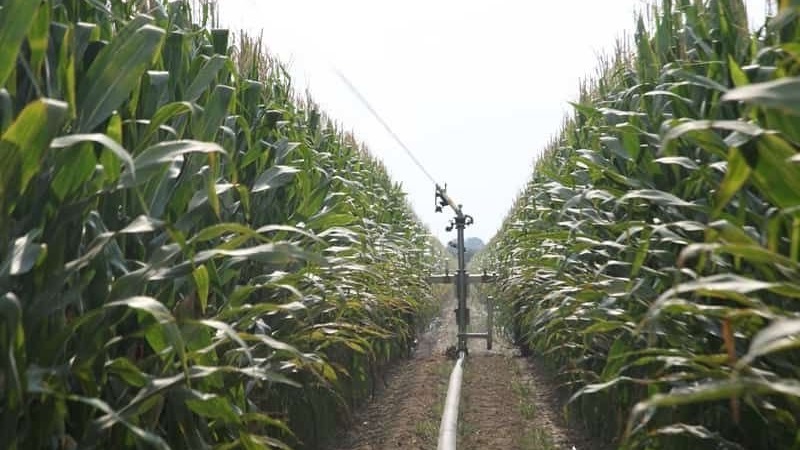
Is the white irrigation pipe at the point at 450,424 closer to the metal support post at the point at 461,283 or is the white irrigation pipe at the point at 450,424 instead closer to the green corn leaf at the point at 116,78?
the green corn leaf at the point at 116,78

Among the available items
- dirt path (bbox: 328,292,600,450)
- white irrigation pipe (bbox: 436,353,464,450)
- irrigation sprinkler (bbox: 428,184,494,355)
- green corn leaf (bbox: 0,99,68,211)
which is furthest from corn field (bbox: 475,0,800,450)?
irrigation sprinkler (bbox: 428,184,494,355)

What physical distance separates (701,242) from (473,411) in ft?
14.7

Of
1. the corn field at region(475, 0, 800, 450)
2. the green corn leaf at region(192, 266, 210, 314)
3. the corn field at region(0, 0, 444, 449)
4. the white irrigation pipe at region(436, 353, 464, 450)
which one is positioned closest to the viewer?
the corn field at region(475, 0, 800, 450)

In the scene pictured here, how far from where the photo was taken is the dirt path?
615 centimetres

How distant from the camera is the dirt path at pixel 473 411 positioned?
6.15 meters

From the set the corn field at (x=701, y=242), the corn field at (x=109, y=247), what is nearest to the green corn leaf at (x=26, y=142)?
the corn field at (x=109, y=247)

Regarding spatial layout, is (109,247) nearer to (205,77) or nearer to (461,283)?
(205,77)

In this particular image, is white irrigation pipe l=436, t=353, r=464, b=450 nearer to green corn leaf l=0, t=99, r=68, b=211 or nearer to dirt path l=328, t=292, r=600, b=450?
dirt path l=328, t=292, r=600, b=450

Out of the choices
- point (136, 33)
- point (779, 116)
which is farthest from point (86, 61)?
point (779, 116)

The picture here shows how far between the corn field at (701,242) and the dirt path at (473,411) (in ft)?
3.52

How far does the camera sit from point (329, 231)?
415 cm

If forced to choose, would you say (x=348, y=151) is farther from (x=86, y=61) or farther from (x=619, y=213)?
(x=86, y=61)

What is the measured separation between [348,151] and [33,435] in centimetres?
661

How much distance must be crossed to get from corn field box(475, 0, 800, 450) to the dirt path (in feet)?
3.52
